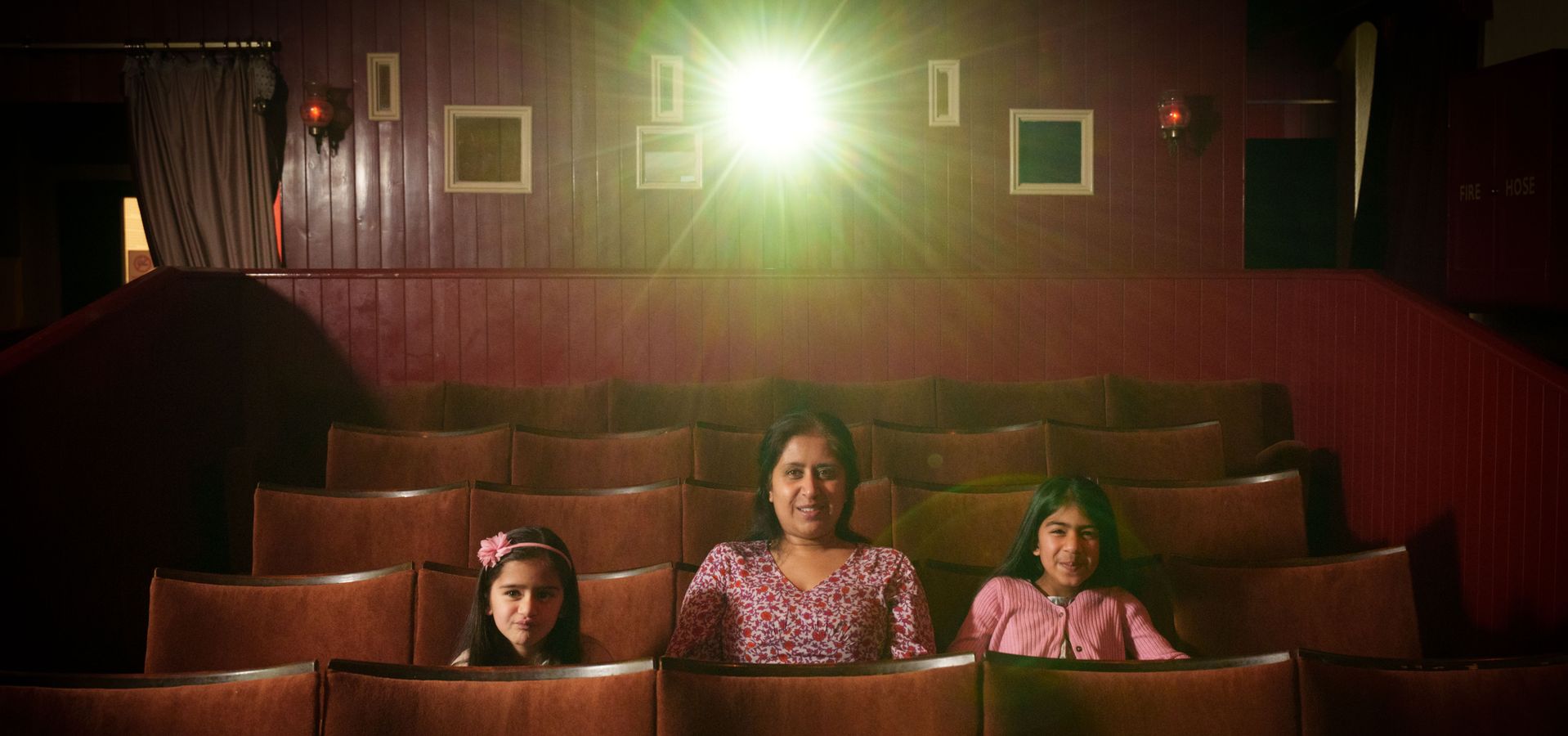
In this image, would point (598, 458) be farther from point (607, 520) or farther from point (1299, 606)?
point (1299, 606)

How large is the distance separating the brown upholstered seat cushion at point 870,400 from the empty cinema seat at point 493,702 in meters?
1.69

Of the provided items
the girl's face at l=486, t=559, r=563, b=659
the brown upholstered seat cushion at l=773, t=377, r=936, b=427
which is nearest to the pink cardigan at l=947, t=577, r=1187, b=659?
the girl's face at l=486, t=559, r=563, b=659

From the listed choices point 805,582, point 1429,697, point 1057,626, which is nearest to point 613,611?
point 805,582

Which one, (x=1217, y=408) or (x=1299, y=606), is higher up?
(x=1217, y=408)

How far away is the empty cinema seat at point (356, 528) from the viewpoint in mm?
1720

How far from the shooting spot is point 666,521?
1.76 m

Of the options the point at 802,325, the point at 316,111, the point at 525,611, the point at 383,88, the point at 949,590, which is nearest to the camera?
the point at 525,611

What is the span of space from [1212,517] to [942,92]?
2631 millimetres

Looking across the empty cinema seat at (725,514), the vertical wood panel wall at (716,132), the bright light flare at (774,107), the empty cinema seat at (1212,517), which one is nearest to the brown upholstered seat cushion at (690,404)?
the empty cinema seat at (725,514)

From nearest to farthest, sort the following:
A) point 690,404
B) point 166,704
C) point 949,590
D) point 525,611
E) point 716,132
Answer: point 166,704 → point 525,611 → point 949,590 → point 690,404 → point 716,132

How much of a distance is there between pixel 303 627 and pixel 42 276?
4.67 m

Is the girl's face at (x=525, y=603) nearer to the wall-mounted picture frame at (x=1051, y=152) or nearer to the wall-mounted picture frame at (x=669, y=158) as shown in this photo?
the wall-mounted picture frame at (x=669, y=158)

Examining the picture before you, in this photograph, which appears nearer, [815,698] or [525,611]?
[815,698]

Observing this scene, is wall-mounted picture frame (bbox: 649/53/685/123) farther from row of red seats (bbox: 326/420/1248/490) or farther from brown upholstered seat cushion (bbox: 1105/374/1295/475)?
row of red seats (bbox: 326/420/1248/490)
